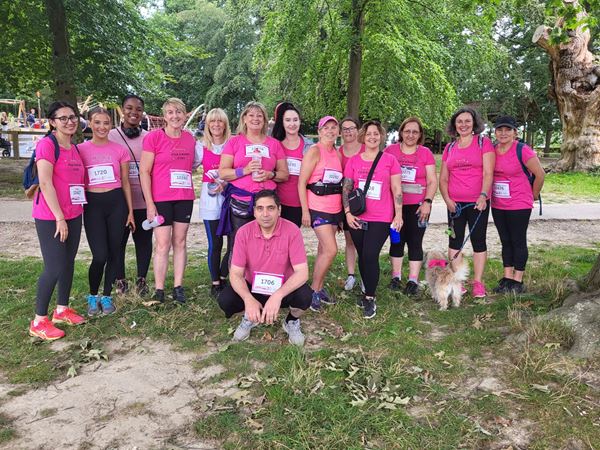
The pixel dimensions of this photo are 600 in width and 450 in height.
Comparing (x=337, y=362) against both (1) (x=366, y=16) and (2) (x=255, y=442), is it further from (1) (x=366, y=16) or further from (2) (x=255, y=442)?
(1) (x=366, y=16)

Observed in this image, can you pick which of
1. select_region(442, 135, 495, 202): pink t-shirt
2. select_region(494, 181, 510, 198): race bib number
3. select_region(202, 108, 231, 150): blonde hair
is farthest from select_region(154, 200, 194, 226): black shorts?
select_region(494, 181, 510, 198): race bib number

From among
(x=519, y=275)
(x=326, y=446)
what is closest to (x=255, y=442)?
(x=326, y=446)

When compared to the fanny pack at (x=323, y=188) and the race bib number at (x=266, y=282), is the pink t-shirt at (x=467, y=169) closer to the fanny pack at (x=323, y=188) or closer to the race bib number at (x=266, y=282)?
the fanny pack at (x=323, y=188)

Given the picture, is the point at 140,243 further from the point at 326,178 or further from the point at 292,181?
the point at 326,178

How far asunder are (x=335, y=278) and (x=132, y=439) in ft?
10.7

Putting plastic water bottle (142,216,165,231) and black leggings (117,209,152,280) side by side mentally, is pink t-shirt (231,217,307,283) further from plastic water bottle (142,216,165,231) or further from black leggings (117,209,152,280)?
black leggings (117,209,152,280)

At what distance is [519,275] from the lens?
5027 mm

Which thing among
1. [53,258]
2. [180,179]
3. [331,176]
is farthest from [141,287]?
[331,176]

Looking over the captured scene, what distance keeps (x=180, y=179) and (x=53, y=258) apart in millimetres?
1264

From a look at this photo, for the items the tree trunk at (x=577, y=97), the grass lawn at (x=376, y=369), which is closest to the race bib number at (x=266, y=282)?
the grass lawn at (x=376, y=369)

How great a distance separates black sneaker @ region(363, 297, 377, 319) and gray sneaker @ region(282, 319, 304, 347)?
0.74 metres

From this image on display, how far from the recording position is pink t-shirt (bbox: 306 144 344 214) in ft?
14.2

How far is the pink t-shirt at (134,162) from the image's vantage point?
457 cm

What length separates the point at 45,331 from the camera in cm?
398
